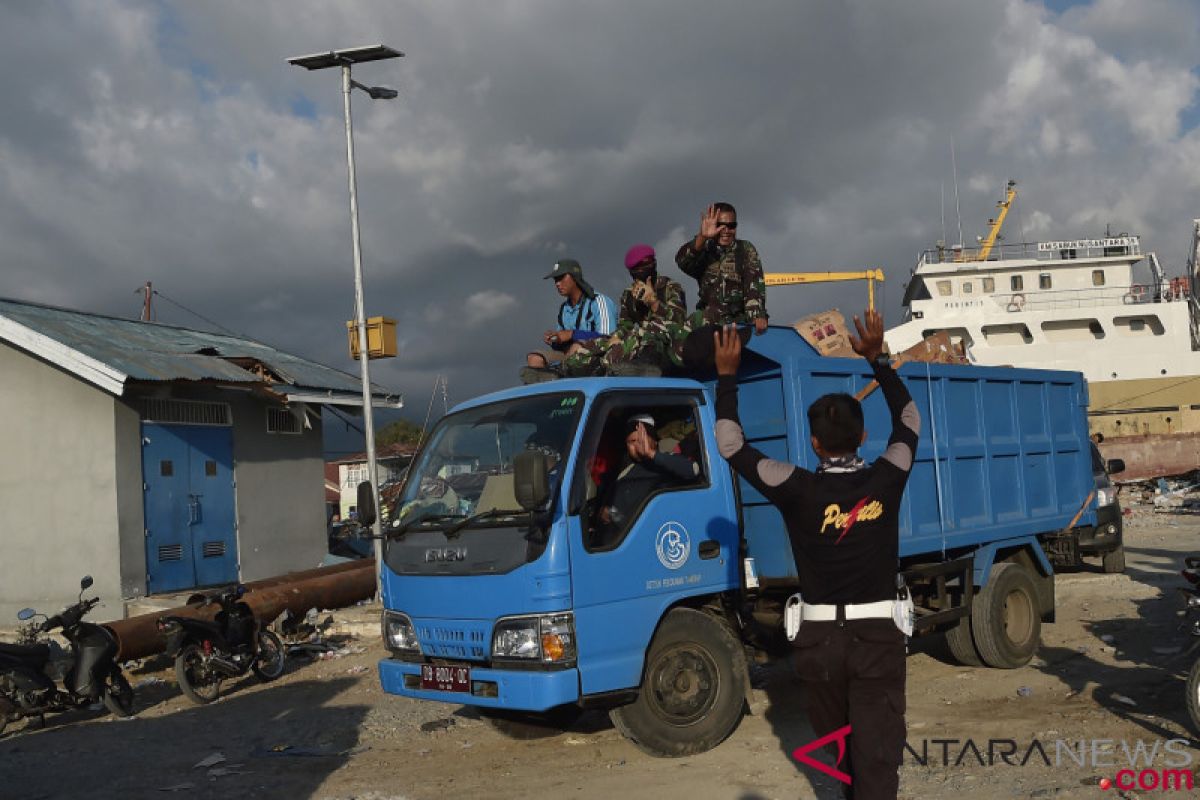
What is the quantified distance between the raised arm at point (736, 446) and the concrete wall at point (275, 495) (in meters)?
11.7

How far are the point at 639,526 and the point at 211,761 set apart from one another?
11.7ft

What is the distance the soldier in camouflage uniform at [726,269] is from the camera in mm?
6230

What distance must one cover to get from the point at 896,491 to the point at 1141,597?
8805 millimetres

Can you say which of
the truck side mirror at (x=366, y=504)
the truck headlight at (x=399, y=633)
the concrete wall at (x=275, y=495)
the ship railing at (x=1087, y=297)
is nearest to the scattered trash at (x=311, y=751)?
the truck headlight at (x=399, y=633)

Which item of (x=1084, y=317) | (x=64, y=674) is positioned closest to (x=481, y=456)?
(x=64, y=674)

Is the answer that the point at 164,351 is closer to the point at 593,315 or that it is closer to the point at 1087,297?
the point at 593,315

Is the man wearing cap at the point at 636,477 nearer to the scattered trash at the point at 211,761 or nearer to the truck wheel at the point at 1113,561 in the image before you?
the scattered trash at the point at 211,761

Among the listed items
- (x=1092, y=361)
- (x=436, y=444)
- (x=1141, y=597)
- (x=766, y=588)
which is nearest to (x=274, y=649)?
(x=436, y=444)

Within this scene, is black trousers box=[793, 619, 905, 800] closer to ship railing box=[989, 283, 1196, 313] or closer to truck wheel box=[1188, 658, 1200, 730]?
truck wheel box=[1188, 658, 1200, 730]

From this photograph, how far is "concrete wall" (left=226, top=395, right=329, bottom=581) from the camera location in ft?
44.9

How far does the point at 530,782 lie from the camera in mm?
5262

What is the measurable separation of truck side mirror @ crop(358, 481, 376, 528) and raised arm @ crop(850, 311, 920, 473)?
3.36 metres

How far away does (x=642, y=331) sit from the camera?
594cm

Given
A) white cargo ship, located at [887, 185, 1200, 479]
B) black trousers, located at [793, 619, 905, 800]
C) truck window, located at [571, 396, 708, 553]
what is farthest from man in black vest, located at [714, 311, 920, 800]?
white cargo ship, located at [887, 185, 1200, 479]
